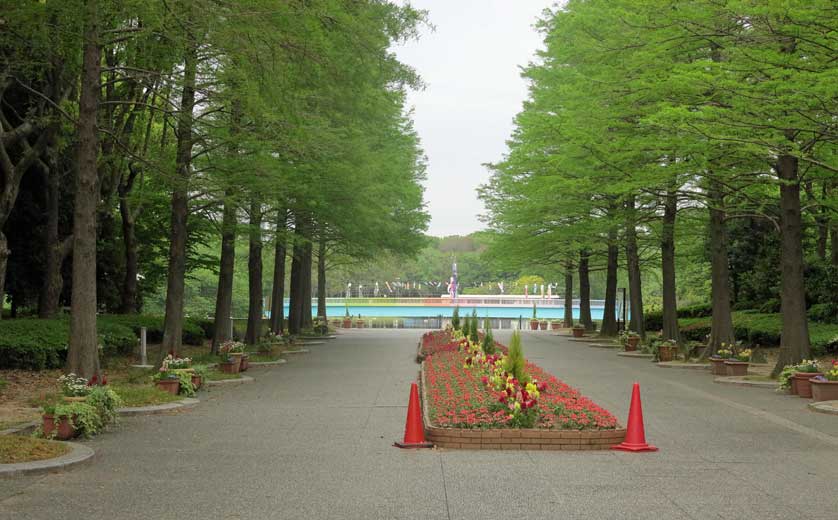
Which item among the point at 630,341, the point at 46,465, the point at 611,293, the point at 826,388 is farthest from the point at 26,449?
the point at 611,293

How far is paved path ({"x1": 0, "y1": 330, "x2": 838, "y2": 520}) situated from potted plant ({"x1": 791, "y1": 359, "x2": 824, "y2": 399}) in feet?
5.36

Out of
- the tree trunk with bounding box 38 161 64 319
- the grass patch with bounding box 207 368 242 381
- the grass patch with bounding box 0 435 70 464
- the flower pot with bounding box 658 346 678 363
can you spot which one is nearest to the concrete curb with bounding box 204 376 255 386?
the grass patch with bounding box 207 368 242 381

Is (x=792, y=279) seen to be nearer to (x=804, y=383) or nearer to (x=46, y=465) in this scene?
(x=804, y=383)

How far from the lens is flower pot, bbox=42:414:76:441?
42.8ft

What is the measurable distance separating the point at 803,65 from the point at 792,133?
218 centimetres

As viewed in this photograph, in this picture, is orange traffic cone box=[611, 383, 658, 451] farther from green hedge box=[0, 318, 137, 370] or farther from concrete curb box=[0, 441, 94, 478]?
green hedge box=[0, 318, 137, 370]

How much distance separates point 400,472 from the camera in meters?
10.9

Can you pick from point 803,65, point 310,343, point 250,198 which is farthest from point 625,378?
point 310,343

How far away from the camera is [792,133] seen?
21656 millimetres

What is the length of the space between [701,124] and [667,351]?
37.8 ft

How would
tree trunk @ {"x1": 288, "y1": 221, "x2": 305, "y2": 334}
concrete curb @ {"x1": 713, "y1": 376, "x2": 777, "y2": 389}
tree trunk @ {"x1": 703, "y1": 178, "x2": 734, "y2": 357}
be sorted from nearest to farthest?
concrete curb @ {"x1": 713, "y1": 376, "x2": 777, "y2": 389}, tree trunk @ {"x1": 703, "y1": 178, "x2": 734, "y2": 357}, tree trunk @ {"x1": 288, "y1": 221, "x2": 305, "y2": 334}

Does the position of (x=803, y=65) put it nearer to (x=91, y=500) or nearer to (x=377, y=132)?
(x=91, y=500)

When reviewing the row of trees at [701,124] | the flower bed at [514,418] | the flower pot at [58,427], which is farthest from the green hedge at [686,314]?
the flower pot at [58,427]

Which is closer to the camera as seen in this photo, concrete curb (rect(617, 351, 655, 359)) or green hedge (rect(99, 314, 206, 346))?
green hedge (rect(99, 314, 206, 346))
